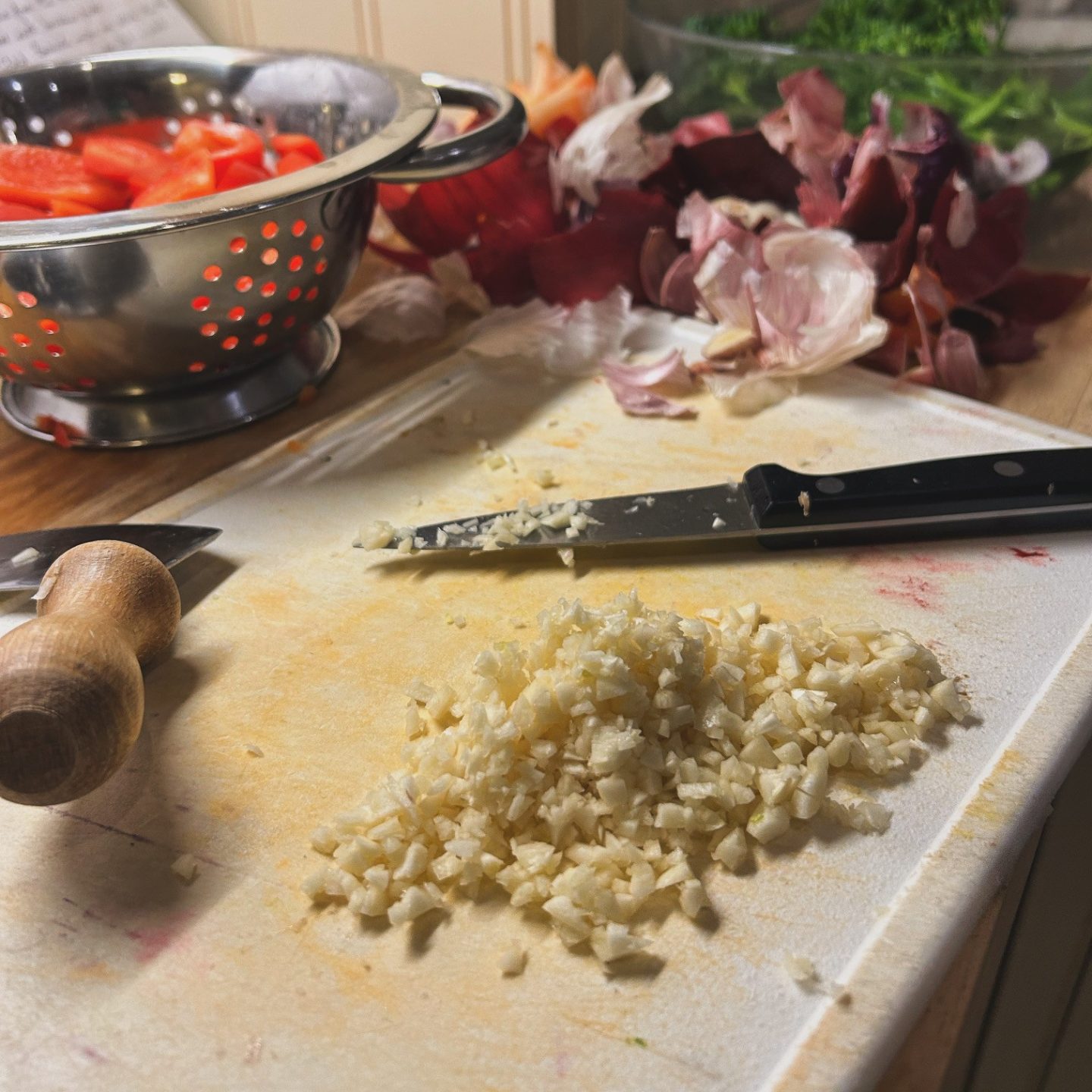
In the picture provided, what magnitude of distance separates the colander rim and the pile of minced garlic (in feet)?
1.17

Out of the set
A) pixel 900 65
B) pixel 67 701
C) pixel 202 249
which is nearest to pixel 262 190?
pixel 202 249

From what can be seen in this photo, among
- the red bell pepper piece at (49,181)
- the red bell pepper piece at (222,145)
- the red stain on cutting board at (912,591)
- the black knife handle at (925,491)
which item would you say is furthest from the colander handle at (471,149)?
the red stain on cutting board at (912,591)

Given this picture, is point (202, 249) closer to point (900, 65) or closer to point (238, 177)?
point (238, 177)

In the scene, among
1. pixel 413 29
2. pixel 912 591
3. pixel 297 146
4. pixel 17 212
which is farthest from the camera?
pixel 413 29

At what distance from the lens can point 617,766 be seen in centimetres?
56

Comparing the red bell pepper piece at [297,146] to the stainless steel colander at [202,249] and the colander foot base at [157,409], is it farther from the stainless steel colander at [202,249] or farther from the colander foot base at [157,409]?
the colander foot base at [157,409]

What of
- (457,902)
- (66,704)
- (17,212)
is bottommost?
(457,902)

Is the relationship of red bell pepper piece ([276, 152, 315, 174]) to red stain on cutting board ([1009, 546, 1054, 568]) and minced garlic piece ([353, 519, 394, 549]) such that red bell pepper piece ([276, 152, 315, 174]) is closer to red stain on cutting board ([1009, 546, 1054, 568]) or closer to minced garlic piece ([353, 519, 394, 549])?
minced garlic piece ([353, 519, 394, 549])

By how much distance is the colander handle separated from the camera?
90 centimetres

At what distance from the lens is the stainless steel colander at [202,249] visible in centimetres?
77

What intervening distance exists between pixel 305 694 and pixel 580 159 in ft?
2.27

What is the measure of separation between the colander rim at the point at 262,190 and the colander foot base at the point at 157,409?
0.56ft

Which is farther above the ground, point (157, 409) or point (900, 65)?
point (900, 65)

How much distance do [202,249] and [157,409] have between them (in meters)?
0.18
